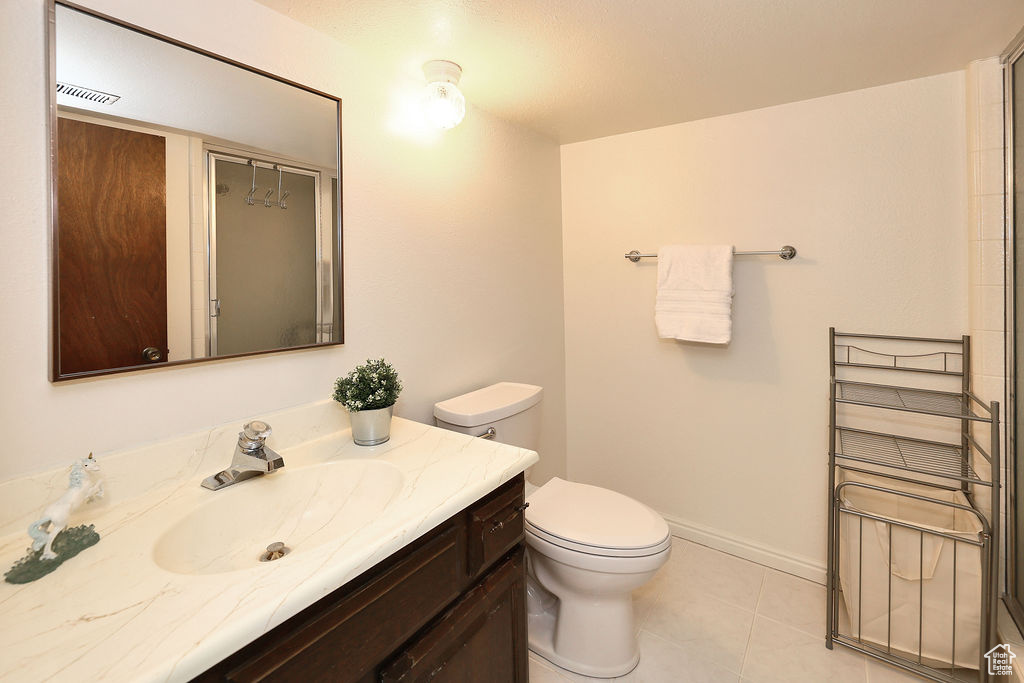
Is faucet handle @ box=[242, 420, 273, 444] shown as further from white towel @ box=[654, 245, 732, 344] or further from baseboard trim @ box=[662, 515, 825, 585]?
baseboard trim @ box=[662, 515, 825, 585]

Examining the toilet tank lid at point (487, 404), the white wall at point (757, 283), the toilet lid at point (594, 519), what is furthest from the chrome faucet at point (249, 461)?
the white wall at point (757, 283)

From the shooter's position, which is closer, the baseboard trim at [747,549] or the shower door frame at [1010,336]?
the shower door frame at [1010,336]

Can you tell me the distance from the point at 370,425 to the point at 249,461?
0.99 ft

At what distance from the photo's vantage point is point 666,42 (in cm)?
143

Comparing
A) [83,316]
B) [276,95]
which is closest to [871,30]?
[276,95]

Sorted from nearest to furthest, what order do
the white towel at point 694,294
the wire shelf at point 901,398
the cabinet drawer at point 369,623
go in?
1. the cabinet drawer at point 369,623
2. the wire shelf at point 901,398
3. the white towel at point 694,294

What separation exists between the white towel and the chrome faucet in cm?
163

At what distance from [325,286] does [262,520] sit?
64 cm

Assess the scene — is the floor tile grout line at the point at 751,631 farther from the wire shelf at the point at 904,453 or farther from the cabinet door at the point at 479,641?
the cabinet door at the point at 479,641

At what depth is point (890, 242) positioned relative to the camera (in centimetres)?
176

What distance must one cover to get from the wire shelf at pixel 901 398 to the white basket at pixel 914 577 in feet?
0.95

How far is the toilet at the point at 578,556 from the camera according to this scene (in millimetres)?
1435

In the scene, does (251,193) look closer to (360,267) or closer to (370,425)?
(360,267)

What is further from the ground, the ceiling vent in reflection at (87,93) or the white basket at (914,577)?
the ceiling vent in reflection at (87,93)
